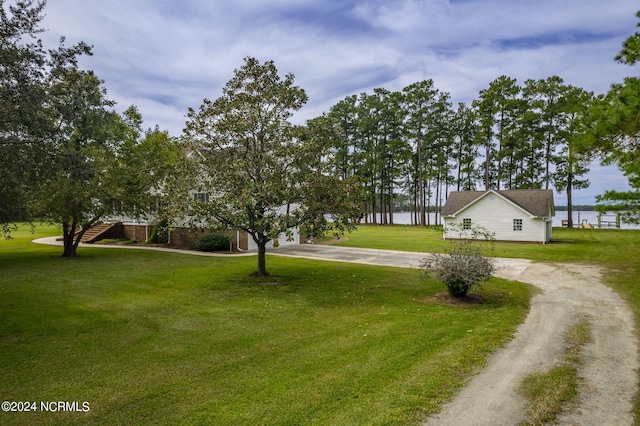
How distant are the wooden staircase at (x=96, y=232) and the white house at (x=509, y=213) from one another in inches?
1007

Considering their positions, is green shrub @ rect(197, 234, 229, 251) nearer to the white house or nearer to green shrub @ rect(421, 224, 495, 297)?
green shrub @ rect(421, 224, 495, 297)

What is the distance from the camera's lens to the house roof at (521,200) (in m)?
Answer: 27.6

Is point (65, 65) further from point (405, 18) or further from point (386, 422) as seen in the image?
point (405, 18)

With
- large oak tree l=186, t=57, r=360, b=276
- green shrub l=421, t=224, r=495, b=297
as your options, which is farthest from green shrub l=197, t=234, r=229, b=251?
green shrub l=421, t=224, r=495, b=297

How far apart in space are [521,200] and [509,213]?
5.62 ft

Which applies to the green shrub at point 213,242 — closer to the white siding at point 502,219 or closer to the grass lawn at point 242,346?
the grass lawn at point 242,346

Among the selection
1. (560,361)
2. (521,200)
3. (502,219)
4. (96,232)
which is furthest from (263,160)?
(521,200)

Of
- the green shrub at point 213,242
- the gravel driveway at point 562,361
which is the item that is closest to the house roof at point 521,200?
the gravel driveway at point 562,361

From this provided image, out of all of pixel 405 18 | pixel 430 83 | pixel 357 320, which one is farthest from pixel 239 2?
pixel 430 83

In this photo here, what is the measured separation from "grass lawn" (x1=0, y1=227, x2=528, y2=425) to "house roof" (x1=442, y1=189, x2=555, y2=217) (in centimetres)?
1820

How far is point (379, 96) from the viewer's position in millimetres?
48375

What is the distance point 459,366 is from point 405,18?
11475mm

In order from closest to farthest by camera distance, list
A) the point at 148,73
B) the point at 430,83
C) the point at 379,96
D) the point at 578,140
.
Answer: the point at 578,140 → the point at 148,73 → the point at 430,83 → the point at 379,96

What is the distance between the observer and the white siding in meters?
27.5
